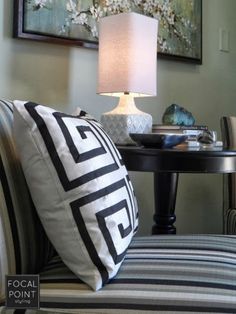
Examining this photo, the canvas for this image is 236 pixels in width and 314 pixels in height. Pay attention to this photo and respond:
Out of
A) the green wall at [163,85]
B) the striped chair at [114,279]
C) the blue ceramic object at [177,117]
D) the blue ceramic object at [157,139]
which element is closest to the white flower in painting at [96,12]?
the green wall at [163,85]

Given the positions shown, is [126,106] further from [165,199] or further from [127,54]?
[165,199]

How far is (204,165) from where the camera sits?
4.35 ft

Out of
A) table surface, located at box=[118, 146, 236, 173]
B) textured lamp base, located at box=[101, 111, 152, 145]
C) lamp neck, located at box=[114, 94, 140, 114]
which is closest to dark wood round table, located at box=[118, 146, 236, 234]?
table surface, located at box=[118, 146, 236, 173]

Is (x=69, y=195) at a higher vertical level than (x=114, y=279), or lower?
higher

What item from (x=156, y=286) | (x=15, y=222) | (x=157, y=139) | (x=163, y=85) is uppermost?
(x=163, y=85)

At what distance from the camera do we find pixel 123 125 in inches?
63.6

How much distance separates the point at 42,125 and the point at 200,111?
1719 millimetres

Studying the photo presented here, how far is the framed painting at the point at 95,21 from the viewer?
1.72 meters

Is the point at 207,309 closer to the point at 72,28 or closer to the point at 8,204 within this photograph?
the point at 8,204

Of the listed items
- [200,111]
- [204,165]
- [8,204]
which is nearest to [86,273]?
[8,204]

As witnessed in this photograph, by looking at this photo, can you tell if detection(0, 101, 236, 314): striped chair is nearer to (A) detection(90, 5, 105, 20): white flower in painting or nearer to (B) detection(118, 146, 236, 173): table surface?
(B) detection(118, 146, 236, 173): table surface

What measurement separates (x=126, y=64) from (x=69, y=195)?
94 cm

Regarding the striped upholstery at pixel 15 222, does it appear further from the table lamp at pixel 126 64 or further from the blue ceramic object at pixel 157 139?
the table lamp at pixel 126 64

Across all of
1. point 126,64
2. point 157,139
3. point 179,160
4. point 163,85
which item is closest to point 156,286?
point 179,160
